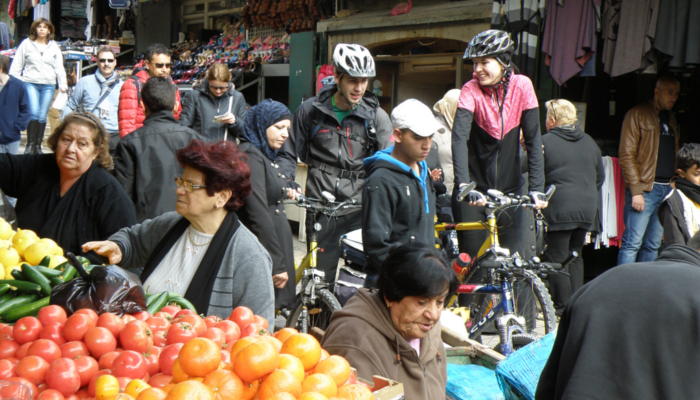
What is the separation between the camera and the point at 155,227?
3.31 m

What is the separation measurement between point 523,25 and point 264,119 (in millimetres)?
3460

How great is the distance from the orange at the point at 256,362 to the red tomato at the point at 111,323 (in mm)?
528

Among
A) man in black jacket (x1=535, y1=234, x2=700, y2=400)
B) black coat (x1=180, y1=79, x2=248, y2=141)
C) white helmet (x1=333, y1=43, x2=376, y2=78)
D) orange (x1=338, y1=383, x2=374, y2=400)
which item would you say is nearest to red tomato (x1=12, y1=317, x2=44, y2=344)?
orange (x1=338, y1=383, x2=374, y2=400)

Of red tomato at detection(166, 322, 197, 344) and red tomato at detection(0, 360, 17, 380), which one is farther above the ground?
red tomato at detection(166, 322, 197, 344)

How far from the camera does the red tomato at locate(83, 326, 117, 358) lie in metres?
1.97

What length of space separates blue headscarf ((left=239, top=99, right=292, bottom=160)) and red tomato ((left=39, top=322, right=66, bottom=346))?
9.37 ft

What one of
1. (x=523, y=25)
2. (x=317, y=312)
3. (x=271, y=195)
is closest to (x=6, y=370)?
(x=271, y=195)

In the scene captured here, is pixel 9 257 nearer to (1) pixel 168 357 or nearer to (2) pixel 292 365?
(1) pixel 168 357

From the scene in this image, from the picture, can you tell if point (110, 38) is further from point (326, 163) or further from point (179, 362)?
point (179, 362)

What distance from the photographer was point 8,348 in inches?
78.3

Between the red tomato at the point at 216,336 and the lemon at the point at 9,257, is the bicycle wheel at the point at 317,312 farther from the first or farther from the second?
the red tomato at the point at 216,336

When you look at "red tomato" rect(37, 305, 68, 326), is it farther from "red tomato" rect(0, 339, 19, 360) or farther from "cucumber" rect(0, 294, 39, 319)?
"cucumber" rect(0, 294, 39, 319)

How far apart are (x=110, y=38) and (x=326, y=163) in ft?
52.1

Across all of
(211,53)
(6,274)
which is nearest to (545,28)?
(6,274)
